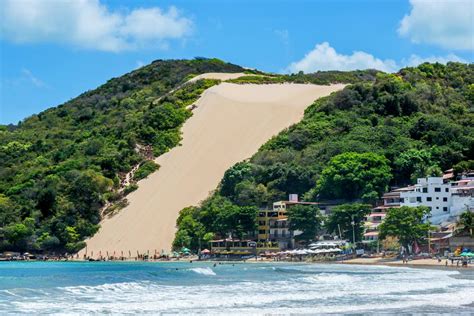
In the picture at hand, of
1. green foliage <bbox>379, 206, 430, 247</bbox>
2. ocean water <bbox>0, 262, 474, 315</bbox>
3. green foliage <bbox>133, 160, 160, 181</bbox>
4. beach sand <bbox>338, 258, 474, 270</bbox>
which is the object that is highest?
green foliage <bbox>133, 160, 160, 181</bbox>

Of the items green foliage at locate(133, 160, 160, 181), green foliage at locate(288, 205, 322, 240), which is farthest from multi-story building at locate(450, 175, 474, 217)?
green foliage at locate(133, 160, 160, 181)

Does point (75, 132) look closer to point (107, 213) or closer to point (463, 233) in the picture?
point (107, 213)

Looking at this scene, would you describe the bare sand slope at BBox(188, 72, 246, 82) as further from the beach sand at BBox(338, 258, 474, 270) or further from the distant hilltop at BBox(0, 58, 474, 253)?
the beach sand at BBox(338, 258, 474, 270)

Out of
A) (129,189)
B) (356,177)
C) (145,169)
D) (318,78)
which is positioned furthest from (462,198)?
(318,78)

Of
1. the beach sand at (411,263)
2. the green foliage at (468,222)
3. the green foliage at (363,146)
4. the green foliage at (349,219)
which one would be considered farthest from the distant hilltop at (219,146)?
the green foliage at (468,222)

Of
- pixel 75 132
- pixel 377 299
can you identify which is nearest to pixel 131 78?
pixel 75 132

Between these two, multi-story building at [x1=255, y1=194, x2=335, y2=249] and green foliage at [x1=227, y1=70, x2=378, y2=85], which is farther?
green foliage at [x1=227, y1=70, x2=378, y2=85]

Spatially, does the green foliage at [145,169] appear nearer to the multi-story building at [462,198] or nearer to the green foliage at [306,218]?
the green foliage at [306,218]
